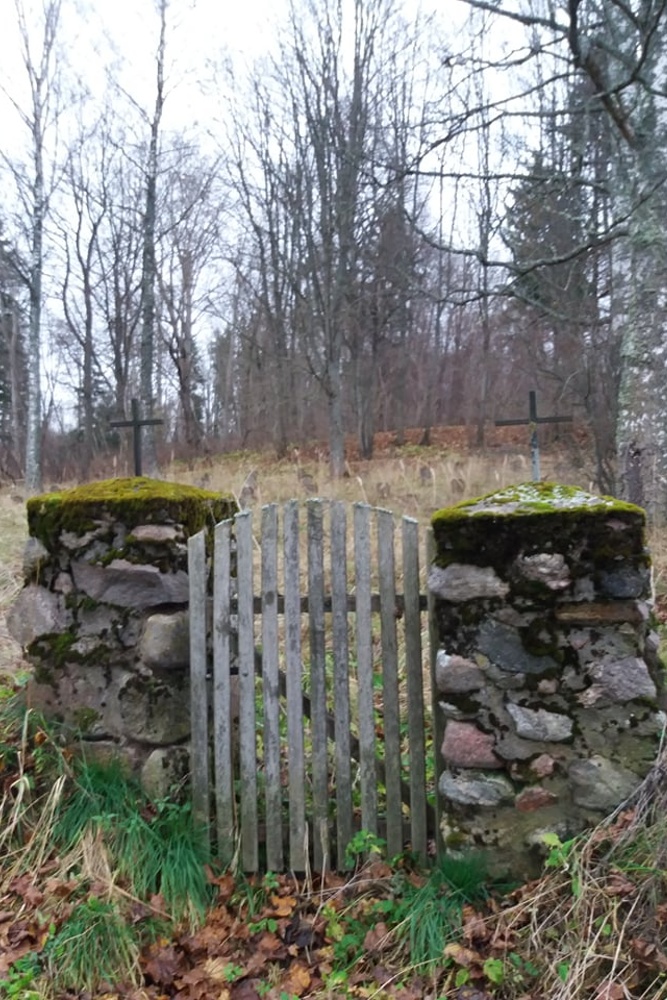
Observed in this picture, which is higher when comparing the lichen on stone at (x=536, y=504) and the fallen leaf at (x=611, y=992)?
the lichen on stone at (x=536, y=504)

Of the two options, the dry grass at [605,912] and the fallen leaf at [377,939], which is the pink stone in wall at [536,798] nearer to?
the dry grass at [605,912]

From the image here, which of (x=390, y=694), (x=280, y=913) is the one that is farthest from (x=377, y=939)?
(x=390, y=694)

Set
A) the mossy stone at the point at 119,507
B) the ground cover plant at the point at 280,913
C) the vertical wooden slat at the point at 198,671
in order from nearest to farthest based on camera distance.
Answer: the ground cover plant at the point at 280,913 → the vertical wooden slat at the point at 198,671 → the mossy stone at the point at 119,507

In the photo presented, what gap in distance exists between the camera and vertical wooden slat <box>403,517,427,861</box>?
9.48 feet

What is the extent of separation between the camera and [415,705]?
2893 mm

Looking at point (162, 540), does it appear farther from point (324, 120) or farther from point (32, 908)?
point (324, 120)

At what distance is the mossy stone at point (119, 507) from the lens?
3.11m

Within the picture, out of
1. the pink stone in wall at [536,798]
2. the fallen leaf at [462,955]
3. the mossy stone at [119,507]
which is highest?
the mossy stone at [119,507]

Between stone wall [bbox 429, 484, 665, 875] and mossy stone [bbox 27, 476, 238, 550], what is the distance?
1255 millimetres

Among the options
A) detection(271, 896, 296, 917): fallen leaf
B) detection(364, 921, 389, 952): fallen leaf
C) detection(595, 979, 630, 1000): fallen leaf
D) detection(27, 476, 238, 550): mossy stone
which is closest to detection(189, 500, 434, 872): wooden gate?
detection(271, 896, 296, 917): fallen leaf

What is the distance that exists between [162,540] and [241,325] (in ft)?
64.4

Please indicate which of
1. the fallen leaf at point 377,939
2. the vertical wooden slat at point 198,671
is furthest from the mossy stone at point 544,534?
the fallen leaf at point 377,939

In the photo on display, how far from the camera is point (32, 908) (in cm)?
263

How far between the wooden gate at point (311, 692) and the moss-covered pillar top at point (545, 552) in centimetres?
29
